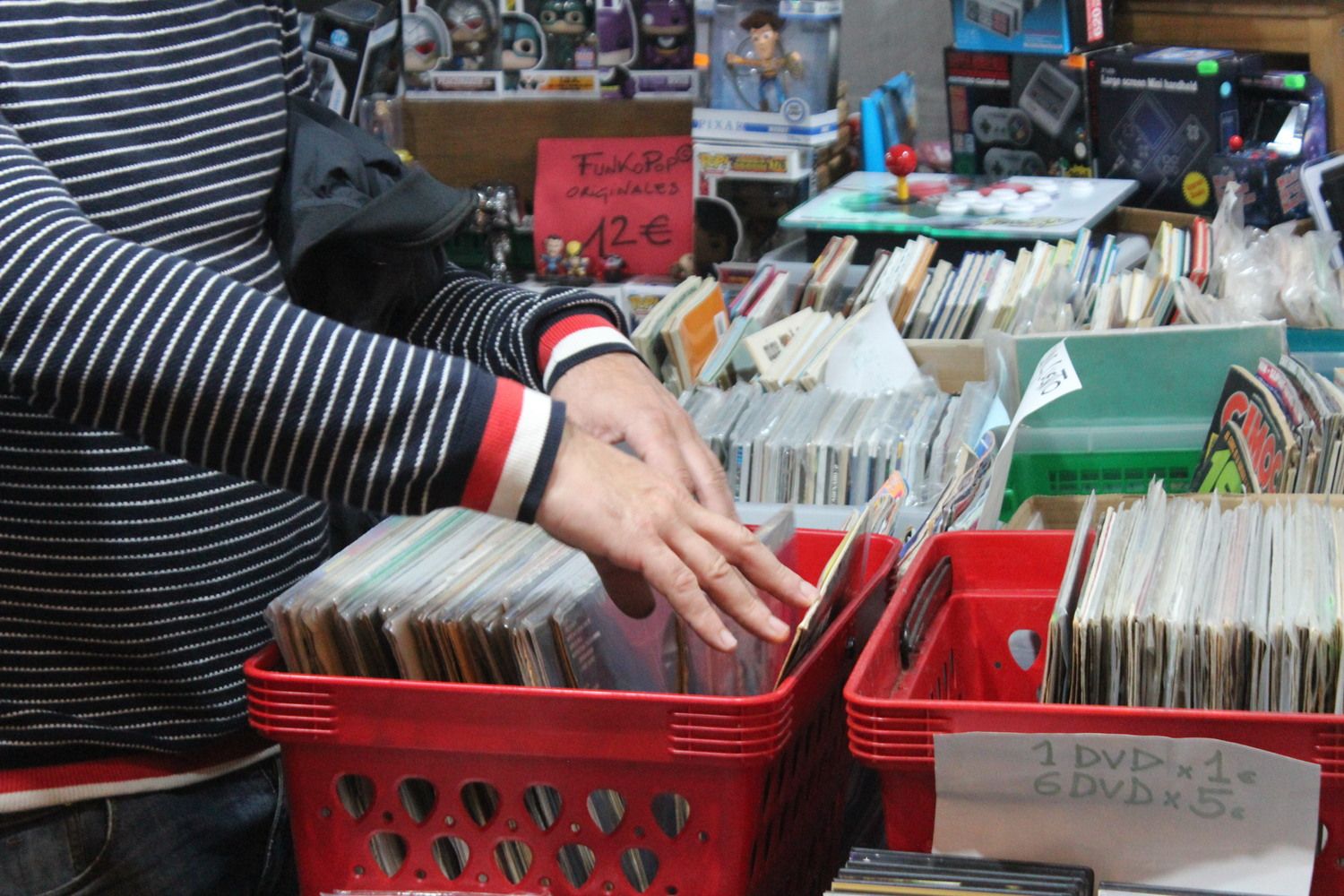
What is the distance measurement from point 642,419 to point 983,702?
32cm

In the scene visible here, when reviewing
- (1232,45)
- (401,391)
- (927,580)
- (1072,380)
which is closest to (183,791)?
(401,391)

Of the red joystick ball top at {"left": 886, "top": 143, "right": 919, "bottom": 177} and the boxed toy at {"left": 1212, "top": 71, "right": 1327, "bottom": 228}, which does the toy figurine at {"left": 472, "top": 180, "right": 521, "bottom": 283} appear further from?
the boxed toy at {"left": 1212, "top": 71, "right": 1327, "bottom": 228}

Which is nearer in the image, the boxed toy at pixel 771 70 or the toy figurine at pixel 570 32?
the boxed toy at pixel 771 70

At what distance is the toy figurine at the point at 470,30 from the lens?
10.0ft

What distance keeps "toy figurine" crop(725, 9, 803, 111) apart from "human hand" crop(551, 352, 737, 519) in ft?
5.62

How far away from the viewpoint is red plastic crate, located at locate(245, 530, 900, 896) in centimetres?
90

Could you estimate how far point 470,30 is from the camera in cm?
307

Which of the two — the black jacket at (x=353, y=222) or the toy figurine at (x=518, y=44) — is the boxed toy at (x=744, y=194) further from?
the black jacket at (x=353, y=222)

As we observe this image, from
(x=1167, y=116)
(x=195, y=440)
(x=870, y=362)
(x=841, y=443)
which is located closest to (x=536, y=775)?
(x=195, y=440)

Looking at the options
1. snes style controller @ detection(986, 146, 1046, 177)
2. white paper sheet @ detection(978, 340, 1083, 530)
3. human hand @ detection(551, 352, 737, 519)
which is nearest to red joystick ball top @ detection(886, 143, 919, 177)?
snes style controller @ detection(986, 146, 1046, 177)

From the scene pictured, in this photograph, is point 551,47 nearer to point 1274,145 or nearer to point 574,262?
point 574,262

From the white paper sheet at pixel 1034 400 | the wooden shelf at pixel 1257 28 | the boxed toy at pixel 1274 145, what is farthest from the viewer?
the wooden shelf at pixel 1257 28

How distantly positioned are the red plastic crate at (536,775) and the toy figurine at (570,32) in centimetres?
221

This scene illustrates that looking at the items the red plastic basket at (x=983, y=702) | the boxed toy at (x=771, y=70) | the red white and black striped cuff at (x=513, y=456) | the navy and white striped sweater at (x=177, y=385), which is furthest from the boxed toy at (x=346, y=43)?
the red white and black striped cuff at (x=513, y=456)
